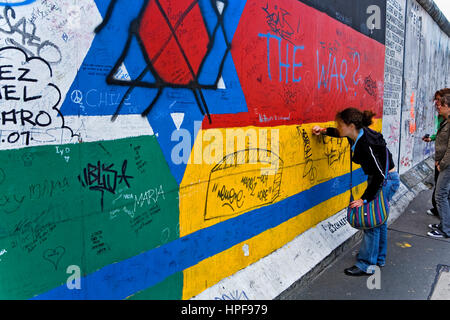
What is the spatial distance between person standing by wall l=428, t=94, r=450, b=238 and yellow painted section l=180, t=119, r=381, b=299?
6.45 feet

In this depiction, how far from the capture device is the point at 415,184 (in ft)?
27.8

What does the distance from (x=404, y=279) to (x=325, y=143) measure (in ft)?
5.99

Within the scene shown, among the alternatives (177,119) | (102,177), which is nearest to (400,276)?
(177,119)

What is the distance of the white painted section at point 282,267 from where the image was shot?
318 cm

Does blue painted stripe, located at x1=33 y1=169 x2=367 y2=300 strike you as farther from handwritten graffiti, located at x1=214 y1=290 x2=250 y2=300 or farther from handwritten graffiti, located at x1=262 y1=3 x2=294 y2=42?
handwritten graffiti, located at x1=262 y1=3 x2=294 y2=42

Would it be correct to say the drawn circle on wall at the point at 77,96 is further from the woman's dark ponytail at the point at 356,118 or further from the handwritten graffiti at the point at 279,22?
the woman's dark ponytail at the point at 356,118

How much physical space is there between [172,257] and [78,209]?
867 mm

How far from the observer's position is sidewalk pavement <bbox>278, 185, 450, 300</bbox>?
366 centimetres

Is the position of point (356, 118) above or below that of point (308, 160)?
above

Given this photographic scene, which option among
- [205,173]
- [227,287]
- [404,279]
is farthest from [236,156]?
[404,279]

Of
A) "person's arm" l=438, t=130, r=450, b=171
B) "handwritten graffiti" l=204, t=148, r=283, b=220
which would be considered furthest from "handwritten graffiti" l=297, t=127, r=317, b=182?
"person's arm" l=438, t=130, r=450, b=171

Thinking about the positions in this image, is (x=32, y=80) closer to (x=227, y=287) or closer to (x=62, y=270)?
(x=62, y=270)

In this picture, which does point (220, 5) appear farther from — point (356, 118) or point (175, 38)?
point (356, 118)

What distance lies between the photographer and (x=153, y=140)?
2488 millimetres
